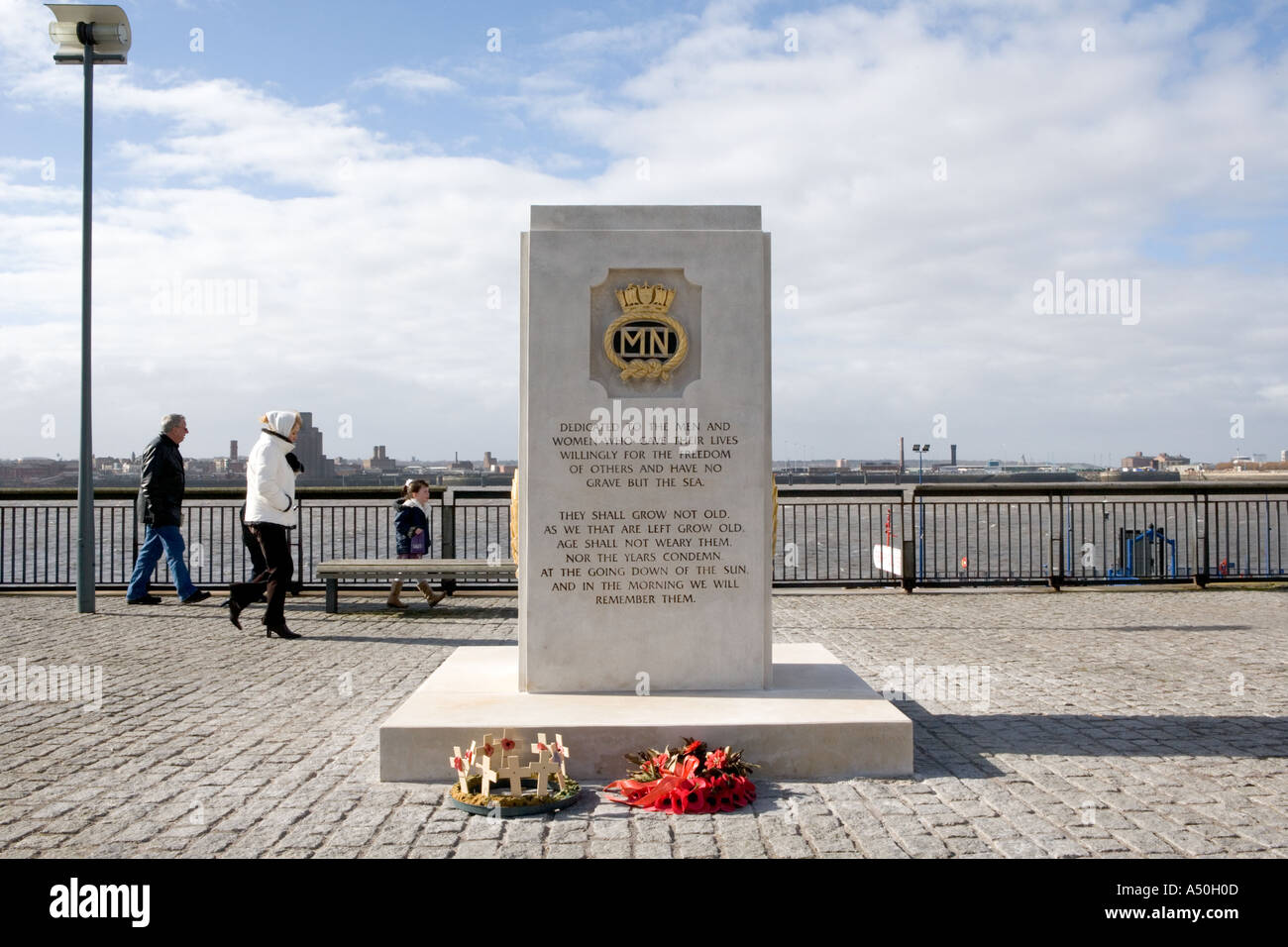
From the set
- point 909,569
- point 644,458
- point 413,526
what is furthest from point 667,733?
point 909,569

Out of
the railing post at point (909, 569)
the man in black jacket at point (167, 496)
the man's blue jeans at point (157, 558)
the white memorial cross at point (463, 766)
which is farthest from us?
the railing post at point (909, 569)

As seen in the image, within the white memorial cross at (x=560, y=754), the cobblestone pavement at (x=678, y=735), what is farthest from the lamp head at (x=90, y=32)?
the white memorial cross at (x=560, y=754)

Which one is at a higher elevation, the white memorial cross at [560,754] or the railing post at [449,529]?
the railing post at [449,529]

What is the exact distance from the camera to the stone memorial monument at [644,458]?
241 inches

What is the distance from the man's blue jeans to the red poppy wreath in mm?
8315

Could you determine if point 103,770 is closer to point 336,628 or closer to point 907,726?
point 907,726

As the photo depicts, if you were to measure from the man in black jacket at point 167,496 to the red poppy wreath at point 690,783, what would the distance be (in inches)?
323

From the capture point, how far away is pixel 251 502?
9.80 m

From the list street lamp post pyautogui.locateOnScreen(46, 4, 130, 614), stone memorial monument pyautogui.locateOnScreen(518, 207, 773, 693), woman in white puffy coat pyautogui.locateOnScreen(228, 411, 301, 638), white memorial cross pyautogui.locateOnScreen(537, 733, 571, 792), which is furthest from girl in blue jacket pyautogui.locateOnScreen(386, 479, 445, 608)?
white memorial cross pyautogui.locateOnScreen(537, 733, 571, 792)

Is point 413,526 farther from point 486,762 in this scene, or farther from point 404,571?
point 486,762

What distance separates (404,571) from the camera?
38.8 feet

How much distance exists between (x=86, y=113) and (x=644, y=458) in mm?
9845

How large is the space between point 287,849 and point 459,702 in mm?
1760

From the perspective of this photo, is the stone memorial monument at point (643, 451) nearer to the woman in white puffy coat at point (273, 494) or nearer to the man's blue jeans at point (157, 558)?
the woman in white puffy coat at point (273, 494)
